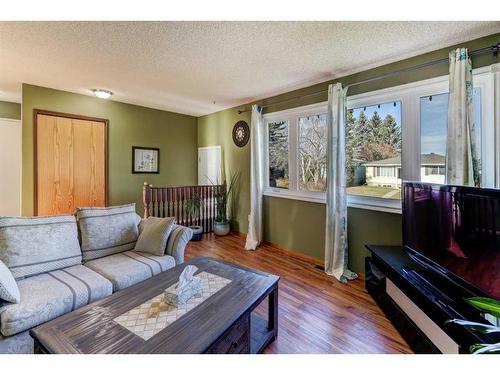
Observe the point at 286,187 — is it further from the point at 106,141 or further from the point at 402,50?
the point at 106,141

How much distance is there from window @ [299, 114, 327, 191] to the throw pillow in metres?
3.03

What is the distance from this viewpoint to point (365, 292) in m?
2.38

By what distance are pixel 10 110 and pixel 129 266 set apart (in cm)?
436

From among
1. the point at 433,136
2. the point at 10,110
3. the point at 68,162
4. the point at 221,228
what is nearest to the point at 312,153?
the point at 433,136

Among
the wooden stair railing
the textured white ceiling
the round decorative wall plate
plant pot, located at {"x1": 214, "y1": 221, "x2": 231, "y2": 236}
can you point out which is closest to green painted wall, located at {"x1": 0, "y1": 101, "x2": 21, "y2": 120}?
the textured white ceiling

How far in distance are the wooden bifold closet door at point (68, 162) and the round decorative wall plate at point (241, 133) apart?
2242 millimetres

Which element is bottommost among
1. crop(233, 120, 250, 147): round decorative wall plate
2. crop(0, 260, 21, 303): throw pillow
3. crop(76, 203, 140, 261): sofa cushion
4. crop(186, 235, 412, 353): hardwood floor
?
crop(186, 235, 412, 353): hardwood floor

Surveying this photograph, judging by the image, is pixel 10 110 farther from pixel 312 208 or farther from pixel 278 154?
pixel 312 208

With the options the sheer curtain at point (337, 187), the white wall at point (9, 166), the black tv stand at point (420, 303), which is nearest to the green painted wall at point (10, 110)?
the white wall at point (9, 166)

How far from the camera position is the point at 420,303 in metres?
1.56

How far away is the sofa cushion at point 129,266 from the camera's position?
188 centimetres

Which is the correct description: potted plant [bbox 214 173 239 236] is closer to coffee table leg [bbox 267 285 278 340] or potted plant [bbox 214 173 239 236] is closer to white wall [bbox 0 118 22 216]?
coffee table leg [bbox 267 285 278 340]

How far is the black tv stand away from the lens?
1289 mm
